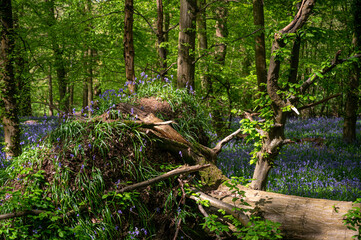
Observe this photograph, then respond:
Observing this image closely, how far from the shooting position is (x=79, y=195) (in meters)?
3.43

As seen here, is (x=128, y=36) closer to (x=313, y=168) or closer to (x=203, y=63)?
(x=203, y=63)

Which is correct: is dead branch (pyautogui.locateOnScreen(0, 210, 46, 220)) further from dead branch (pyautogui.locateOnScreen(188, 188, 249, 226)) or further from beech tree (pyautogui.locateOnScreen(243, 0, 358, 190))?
beech tree (pyautogui.locateOnScreen(243, 0, 358, 190))

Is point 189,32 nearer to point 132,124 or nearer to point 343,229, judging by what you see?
point 132,124

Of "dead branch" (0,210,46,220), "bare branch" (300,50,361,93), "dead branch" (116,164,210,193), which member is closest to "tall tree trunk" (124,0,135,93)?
"dead branch" (116,164,210,193)

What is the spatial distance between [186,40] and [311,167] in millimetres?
4874

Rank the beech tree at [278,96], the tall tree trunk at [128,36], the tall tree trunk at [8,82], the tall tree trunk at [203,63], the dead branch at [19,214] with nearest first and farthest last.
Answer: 1. the dead branch at [19,214]
2. the beech tree at [278,96]
3. the tall tree trunk at [8,82]
4. the tall tree trunk at [128,36]
5. the tall tree trunk at [203,63]

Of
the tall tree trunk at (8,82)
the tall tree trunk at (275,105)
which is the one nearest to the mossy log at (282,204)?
the tall tree trunk at (275,105)

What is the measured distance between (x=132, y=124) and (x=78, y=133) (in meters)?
0.82

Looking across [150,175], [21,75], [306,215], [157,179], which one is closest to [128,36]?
[21,75]

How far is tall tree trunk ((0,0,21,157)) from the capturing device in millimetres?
5246

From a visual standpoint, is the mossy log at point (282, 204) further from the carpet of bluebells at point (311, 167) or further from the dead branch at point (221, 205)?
the carpet of bluebells at point (311, 167)

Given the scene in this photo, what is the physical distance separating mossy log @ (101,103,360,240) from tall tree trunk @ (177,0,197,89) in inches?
83.3

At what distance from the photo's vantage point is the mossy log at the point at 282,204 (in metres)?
3.07

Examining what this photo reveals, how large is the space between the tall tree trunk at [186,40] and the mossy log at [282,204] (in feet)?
6.94
